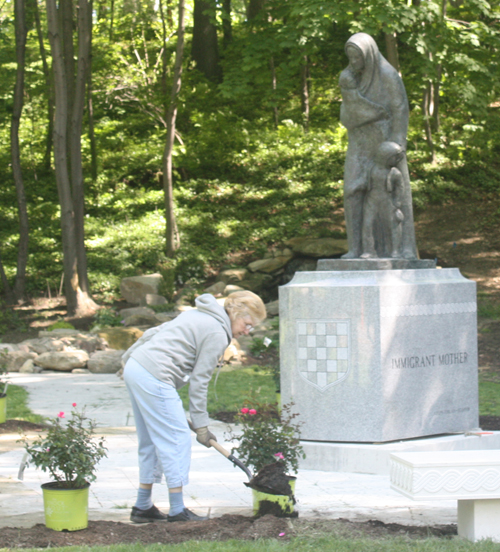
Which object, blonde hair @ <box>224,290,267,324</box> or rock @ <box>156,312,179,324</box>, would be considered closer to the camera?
blonde hair @ <box>224,290,267,324</box>

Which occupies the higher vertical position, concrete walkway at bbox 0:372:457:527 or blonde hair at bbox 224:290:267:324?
blonde hair at bbox 224:290:267:324

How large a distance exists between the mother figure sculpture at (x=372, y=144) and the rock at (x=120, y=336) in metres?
6.23

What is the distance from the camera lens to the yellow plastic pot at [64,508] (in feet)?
12.7

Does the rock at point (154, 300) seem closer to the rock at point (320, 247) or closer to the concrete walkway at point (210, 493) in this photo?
the rock at point (320, 247)

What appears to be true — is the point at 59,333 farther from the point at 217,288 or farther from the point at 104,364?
the point at 217,288

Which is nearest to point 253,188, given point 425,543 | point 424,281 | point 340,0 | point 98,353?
point 340,0

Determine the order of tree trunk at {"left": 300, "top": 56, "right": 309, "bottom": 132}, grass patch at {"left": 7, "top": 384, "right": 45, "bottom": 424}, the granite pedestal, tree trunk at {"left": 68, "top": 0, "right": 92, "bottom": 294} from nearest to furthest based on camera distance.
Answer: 1. the granite pedestal
2. grass patch at {"left": 7, "top": 384, "right": 45, "bottom": 424}
3. tree trunk at {"left": 68, "top": 0, "right": 92, "bottom": 294}
4. tree trunk at {"left": 300, "top": 56, "right": 309, "bottom": 132}

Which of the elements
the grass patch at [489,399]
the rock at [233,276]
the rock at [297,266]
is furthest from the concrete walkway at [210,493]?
the rock at [297,266]

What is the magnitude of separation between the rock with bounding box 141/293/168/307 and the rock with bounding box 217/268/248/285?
5.27 ft

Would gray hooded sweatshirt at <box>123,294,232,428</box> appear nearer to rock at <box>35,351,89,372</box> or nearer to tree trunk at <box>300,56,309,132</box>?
rock at <box>35,351,89,372</box>

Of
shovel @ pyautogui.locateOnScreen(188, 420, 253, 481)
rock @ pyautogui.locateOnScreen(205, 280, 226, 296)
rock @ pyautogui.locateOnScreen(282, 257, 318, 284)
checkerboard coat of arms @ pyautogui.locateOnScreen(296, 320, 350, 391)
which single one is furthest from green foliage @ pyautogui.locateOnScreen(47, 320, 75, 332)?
shovel @ pyautogui.locateOnScreen(188, 420, 253, 481)

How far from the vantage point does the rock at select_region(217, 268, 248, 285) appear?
16266mm

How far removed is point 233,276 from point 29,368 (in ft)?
20.4

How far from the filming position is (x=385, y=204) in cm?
663
